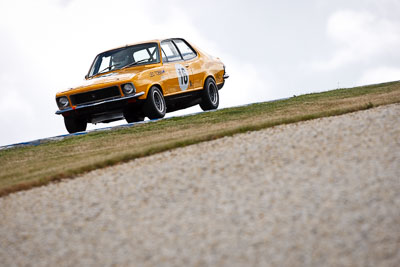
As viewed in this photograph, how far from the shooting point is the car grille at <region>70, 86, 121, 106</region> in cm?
1219

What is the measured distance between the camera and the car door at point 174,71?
12977mm

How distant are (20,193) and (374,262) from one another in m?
4.28

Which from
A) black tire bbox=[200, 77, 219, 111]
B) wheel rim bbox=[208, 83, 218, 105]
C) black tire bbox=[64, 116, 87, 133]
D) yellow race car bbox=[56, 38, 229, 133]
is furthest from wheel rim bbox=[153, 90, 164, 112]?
wheel rim bbox=[208, 83, 218, 105]

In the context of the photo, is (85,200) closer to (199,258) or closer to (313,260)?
(199,258)

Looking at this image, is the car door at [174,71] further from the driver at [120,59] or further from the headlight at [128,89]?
the headlight at [128,89]

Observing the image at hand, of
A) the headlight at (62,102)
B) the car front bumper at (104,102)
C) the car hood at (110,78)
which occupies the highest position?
the car hood at (110,78)

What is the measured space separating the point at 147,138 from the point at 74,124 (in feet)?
10.5

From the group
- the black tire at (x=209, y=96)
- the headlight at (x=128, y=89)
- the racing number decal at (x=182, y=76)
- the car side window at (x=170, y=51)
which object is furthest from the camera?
the black tire at (x=209, y=96)

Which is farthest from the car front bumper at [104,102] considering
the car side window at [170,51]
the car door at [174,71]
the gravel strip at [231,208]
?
the gravel strip at [231,208]

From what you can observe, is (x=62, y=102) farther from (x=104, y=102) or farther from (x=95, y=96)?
(x=104, y=102)

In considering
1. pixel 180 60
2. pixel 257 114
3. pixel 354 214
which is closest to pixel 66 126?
pixel 180 60

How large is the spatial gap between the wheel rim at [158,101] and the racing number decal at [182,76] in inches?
31.3

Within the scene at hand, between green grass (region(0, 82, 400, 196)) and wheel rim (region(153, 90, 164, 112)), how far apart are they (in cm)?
45

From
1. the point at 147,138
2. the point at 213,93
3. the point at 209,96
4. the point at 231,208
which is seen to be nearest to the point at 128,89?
the point at 147,138
